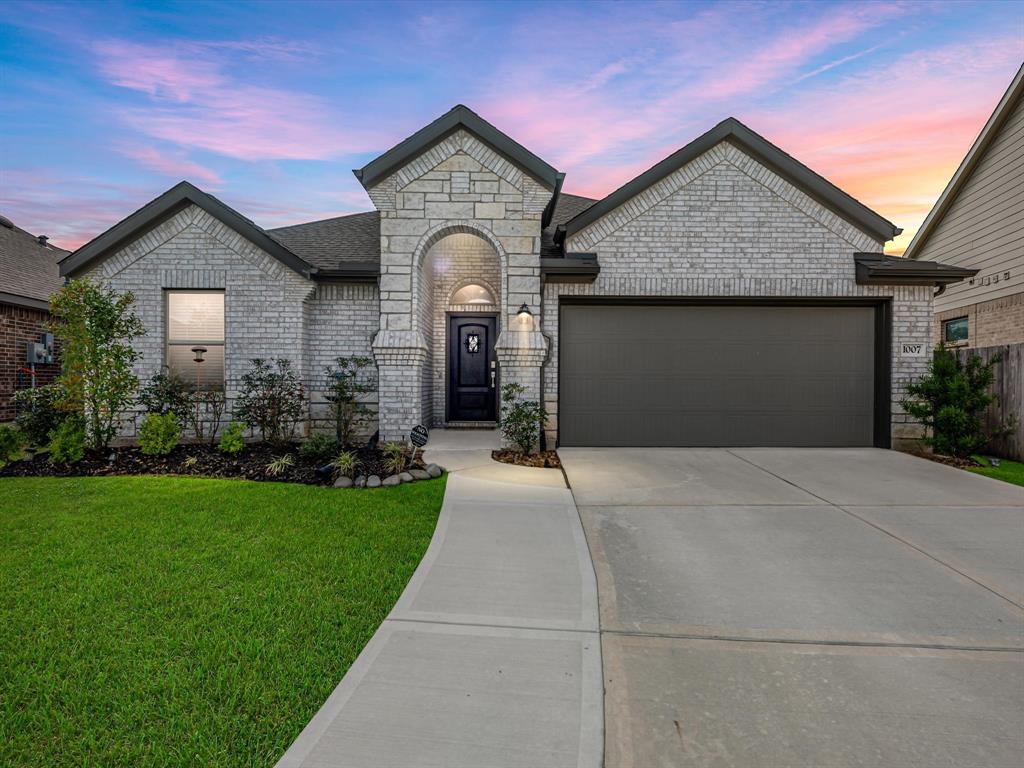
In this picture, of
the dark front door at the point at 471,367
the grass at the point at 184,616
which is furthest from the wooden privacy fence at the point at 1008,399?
the grass at the point at 184,616

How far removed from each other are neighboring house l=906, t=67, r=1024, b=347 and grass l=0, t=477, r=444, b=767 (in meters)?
13.5

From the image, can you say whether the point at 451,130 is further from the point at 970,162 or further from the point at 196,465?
the point at 970,162

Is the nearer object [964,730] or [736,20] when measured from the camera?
[964,730]

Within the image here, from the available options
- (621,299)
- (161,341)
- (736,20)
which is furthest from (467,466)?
(736,20)

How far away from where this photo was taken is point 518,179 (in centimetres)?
811

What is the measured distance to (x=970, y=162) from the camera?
11.7 meters

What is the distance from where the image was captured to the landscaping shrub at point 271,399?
777 centimetres

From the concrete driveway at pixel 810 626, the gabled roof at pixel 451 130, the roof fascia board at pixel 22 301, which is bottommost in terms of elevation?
the concrete driveway at pixel 810 626

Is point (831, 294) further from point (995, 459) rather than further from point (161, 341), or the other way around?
point (161, 341)

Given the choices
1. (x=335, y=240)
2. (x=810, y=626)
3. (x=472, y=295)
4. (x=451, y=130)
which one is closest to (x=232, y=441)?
(x=335, y=240)

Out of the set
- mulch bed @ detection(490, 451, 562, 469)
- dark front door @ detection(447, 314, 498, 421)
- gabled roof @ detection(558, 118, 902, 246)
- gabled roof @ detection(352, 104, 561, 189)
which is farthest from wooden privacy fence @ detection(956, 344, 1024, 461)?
dark front door @ detection(447, 314, 498, 421)

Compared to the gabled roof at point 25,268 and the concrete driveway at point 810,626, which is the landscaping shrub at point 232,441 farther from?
the gabled roof at point 25,268

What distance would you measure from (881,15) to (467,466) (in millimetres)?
9790

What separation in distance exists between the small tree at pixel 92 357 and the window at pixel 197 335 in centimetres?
131
